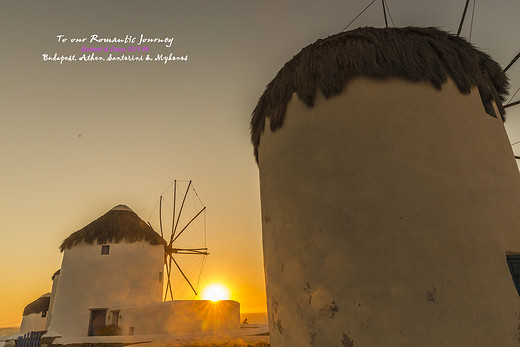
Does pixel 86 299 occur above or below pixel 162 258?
below

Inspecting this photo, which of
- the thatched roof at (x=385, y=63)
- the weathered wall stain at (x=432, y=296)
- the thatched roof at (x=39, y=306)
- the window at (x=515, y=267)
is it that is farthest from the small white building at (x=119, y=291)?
the window at (x=515, y=267)

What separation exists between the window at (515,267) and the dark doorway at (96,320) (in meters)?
17.9

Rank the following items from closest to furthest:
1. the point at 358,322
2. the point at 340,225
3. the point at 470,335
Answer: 1. the point at 470,335
2. the point at 358,322
3. the point at 340,225

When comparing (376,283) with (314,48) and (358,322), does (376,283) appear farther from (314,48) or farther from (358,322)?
(314,48)

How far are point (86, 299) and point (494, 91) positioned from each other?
1900cm

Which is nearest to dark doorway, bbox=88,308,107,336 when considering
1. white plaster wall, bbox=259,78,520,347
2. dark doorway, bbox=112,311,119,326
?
dark doorway, bbox=112,311,119,326

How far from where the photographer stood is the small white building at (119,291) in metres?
15.0

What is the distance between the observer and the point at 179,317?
14.8 meters

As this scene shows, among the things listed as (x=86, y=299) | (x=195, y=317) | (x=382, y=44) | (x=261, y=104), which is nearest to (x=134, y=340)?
(x=195, y=317)

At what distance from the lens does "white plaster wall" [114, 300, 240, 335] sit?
1470 cm

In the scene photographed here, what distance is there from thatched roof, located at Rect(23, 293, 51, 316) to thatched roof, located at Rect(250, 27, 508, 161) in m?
29.4

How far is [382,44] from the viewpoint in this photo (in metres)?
4.76

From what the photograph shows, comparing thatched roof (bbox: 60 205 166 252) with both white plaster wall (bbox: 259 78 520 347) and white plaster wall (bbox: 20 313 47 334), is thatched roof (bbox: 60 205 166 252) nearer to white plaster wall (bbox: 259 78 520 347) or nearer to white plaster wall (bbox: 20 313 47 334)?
white plaster wall (bbox: 20 313 47 334)

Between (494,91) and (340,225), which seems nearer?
(340,225)
